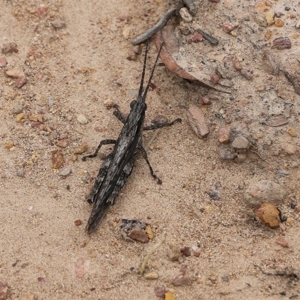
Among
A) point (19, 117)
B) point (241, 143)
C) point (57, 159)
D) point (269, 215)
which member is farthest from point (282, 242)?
point (19, 117)

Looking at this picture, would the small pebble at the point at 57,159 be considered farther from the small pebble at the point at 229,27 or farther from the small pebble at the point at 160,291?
the small pebble at the point at 229,27

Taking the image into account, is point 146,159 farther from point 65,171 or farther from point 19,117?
point 19,117

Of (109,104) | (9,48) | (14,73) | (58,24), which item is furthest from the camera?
(58,24)

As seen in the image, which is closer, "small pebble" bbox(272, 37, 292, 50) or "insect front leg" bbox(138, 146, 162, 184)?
"insect front leg" bbox(138, 146, 162, 184)

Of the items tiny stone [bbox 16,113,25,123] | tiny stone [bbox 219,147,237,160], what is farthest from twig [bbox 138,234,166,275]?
tiny stone [bbox 16,113,25,123]

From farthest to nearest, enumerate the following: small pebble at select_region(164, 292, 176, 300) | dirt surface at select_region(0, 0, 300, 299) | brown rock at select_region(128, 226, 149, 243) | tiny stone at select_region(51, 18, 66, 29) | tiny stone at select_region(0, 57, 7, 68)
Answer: tiny stone at select_region(51, 18, 66, 29)
tiny stone at select_region(0, 57, 7, 68)
brown rock at select_region(128, 226, 149, 243)
dirt surface at select_region(0, 0, 300, 299)
small pebble at select_region(164, 292, 176, 300)

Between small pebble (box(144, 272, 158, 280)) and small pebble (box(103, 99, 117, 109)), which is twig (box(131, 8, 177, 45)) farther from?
small pebble (box(144, 272, 158, 280))

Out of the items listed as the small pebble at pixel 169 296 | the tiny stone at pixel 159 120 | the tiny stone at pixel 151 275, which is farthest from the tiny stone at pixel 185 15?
the small pebble at pixel 169 296

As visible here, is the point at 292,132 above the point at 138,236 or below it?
above

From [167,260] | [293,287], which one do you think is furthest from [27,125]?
[293,287]
